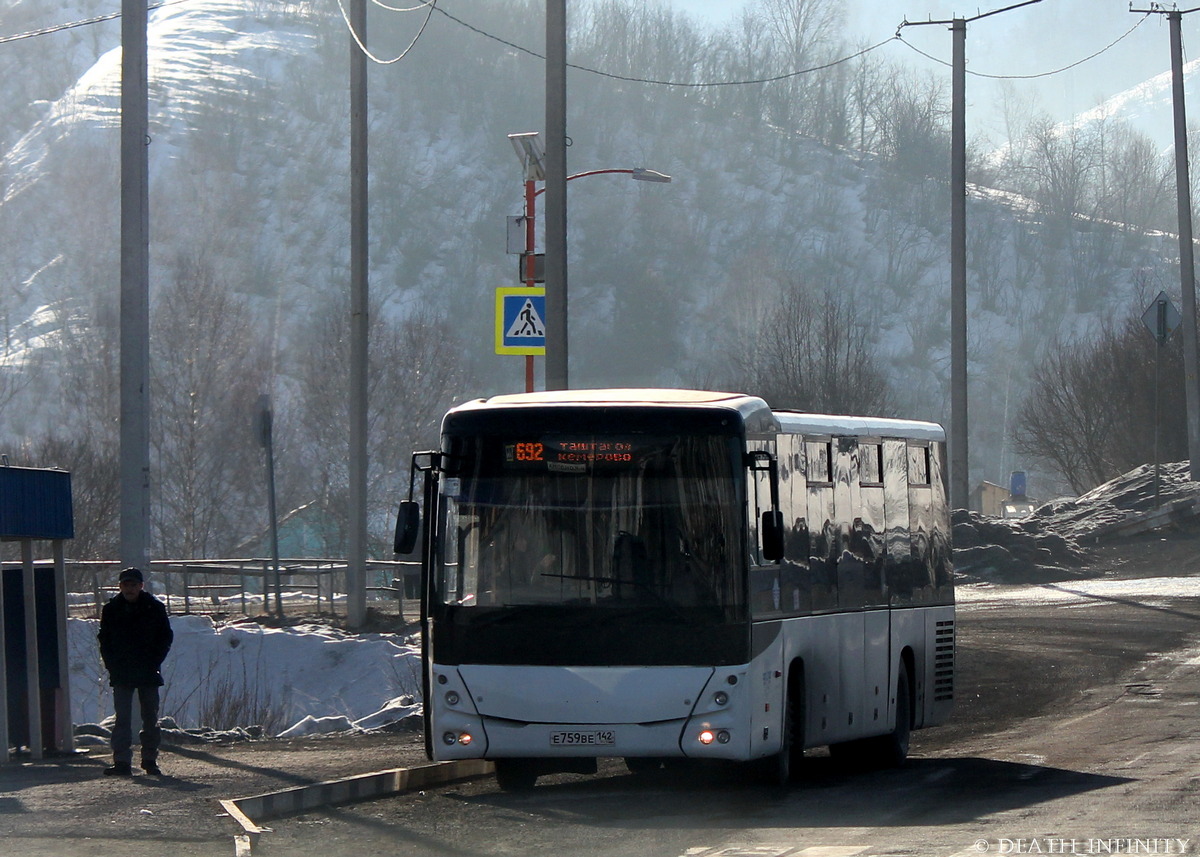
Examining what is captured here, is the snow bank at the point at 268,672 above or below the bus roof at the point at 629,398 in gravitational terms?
below

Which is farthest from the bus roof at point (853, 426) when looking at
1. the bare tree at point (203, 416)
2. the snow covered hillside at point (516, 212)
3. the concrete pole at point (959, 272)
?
the snow covered hillside at point (516, 212)

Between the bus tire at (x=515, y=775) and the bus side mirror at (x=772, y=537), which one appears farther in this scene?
the bus tire at (x=515, y=775)

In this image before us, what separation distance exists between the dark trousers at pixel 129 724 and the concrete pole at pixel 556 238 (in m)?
6.14

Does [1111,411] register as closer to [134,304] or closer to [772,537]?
[134,304]

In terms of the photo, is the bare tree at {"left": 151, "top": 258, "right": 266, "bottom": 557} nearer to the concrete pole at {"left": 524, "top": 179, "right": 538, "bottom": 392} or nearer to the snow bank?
the snow bank

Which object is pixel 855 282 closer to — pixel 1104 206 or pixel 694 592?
pixel 1104 206

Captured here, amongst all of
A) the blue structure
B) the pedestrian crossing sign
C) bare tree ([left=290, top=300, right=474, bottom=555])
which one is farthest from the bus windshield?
bare tree ([left=290, top=300, right=474, bottom=555])

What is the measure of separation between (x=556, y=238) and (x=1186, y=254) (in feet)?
78.4

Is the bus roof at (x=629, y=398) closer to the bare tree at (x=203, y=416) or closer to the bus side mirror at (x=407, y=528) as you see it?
the bus side mirror at (x=407, y=528)

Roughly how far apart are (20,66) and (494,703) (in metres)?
203

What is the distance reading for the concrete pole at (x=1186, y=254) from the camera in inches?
1447

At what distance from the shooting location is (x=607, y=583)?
11000mm

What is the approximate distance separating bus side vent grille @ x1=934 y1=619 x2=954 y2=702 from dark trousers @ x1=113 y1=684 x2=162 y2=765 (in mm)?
6973

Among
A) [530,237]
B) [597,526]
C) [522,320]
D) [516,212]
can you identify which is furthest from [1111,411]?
[516,212]
